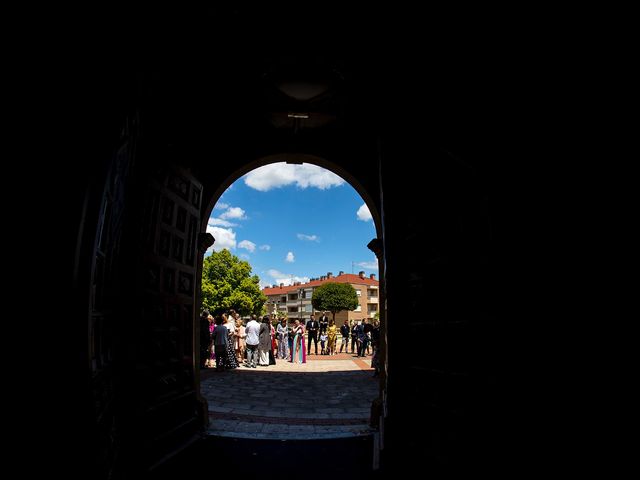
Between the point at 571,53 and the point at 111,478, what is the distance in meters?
4.54

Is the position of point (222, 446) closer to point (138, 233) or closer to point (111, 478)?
point (111, 478)

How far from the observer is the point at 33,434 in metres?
1.97

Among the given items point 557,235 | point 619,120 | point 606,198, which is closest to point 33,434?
point 557,235

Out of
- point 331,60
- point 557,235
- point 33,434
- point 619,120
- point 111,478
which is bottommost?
point 111,478

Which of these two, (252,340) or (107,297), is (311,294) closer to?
(252,340)

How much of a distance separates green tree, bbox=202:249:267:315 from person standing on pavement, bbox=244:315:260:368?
32192 mm

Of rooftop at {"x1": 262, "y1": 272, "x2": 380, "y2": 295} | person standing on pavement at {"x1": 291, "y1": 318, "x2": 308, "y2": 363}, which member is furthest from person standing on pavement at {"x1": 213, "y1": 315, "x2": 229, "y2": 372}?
rooftop at {"x1": 262, "y1": 272, "x2": 380, "y2": 295}

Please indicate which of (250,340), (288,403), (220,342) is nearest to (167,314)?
(288,403)

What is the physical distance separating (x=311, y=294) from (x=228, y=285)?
2958 centimetres

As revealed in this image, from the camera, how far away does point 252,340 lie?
12195mm

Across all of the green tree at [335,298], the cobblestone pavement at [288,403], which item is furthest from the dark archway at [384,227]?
the green tree at [335,298]

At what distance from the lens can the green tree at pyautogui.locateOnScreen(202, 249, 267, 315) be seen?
1709 inches

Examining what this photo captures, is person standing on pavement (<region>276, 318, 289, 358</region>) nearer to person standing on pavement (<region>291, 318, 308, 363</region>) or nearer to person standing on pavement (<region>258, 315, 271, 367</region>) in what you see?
person standing on pavement (<region>291, 318, 308, 363</region>)

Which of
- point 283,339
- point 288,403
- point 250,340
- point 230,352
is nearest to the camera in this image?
point 288,403
